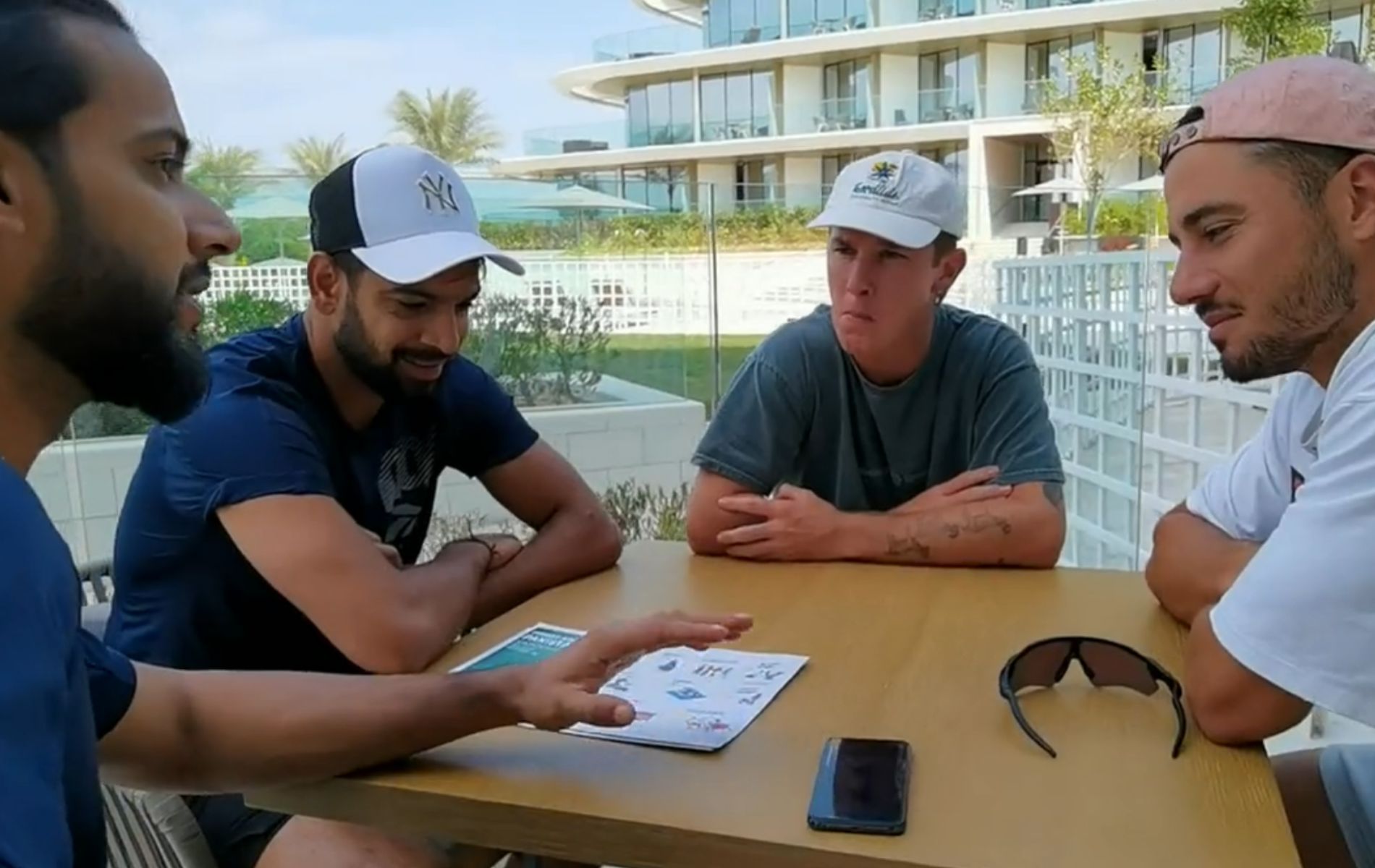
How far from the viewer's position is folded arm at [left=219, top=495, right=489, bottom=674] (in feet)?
4.58

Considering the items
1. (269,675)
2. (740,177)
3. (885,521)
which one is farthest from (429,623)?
(740,177)

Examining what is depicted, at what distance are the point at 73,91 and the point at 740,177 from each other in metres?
24.7

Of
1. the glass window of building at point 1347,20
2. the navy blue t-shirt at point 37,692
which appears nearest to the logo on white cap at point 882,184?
the navy blue t-shirt at point 37,692

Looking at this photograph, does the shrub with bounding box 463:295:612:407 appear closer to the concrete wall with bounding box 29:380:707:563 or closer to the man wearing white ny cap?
the concrete wall with bounding box 29:380:707:563

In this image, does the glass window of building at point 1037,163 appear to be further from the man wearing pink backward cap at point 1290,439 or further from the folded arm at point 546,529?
the man wearing pink backward cap at point 1290,439

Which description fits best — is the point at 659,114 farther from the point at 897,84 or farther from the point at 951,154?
the point at 951,154

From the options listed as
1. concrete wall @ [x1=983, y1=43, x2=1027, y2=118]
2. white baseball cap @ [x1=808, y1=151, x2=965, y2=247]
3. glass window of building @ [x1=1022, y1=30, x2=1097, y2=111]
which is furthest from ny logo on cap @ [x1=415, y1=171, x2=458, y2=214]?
concrete wall @ [x1=983, y1=43, x2=1027, y2=118]

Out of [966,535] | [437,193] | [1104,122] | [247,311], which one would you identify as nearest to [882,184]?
[966,535]

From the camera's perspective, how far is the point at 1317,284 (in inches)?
50.3

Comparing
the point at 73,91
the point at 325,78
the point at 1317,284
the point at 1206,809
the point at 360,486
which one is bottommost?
the point at 1206,809

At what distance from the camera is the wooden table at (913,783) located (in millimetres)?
921

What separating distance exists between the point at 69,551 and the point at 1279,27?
849 centimetres

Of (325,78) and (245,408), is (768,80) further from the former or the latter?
(245,408)

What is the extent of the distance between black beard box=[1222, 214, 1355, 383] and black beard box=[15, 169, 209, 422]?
117cm
